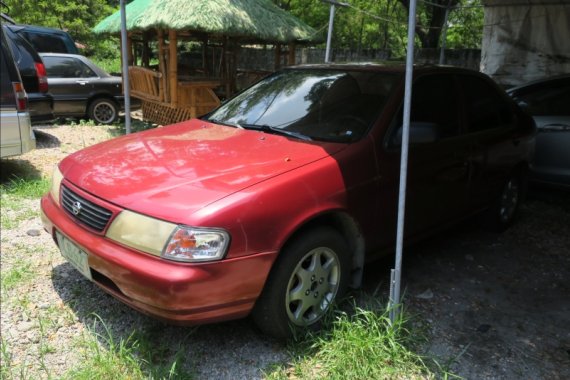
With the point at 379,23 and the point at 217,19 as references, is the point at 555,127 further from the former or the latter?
the point at 379,23

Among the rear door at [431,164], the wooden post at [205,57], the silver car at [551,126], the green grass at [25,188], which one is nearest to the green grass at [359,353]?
the rear door at [431,164]

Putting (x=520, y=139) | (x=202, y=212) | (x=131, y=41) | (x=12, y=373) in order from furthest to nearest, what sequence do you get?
(x=131, y=41), (x=520, y=139), (x=12, y=373), (x=202, y=212)

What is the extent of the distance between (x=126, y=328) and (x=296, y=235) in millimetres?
1203

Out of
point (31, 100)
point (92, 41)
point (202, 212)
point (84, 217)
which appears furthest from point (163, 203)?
Answer: point (92, 41)

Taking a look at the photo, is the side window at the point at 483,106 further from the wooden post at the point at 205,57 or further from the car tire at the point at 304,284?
the wooden post at the point at 205,57

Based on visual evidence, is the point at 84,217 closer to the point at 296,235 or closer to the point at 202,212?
the point at 202,212

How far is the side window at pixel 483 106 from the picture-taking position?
13.3ft

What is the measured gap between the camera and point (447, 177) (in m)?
3.72

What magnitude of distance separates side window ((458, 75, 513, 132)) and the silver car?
1282mm

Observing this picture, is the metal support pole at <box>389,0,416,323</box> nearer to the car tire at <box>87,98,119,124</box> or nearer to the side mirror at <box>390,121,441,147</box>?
the side mirror at <box>390,121,441,147</box>

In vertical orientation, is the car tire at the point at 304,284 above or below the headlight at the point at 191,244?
below

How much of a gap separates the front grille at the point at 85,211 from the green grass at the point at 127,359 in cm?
61

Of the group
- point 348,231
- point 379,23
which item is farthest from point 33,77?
point 379,23

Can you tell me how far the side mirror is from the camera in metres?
3.30
